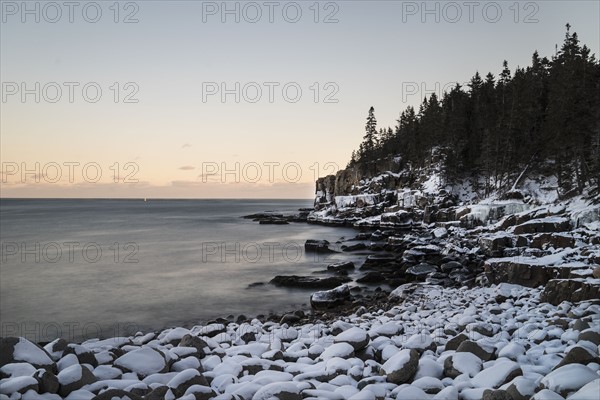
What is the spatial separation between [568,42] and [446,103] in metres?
25.7

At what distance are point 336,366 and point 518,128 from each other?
49.6 meters

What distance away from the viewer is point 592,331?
26.8 ft

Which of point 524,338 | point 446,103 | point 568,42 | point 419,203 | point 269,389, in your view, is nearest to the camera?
point 269,389

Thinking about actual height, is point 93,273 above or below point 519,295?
below

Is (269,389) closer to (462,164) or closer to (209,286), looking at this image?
(209,286)

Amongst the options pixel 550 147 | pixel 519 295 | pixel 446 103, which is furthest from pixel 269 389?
pixel 446 103

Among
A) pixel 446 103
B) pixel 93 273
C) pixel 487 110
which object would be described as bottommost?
pixel 93 273

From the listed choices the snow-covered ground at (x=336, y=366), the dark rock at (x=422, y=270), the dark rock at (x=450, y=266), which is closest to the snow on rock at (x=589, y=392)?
the snow-covered ground at (x=336, y=366)

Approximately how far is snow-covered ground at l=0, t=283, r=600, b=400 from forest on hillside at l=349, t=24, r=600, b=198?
89.6 feet

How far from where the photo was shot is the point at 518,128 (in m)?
47.7

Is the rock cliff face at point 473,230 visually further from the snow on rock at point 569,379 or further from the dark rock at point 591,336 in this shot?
the snow on rock at point 569,379

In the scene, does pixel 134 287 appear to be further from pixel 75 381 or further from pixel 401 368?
pixel 401 368

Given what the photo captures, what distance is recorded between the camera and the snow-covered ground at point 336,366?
6.12 m

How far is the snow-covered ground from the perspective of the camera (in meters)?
6.12
